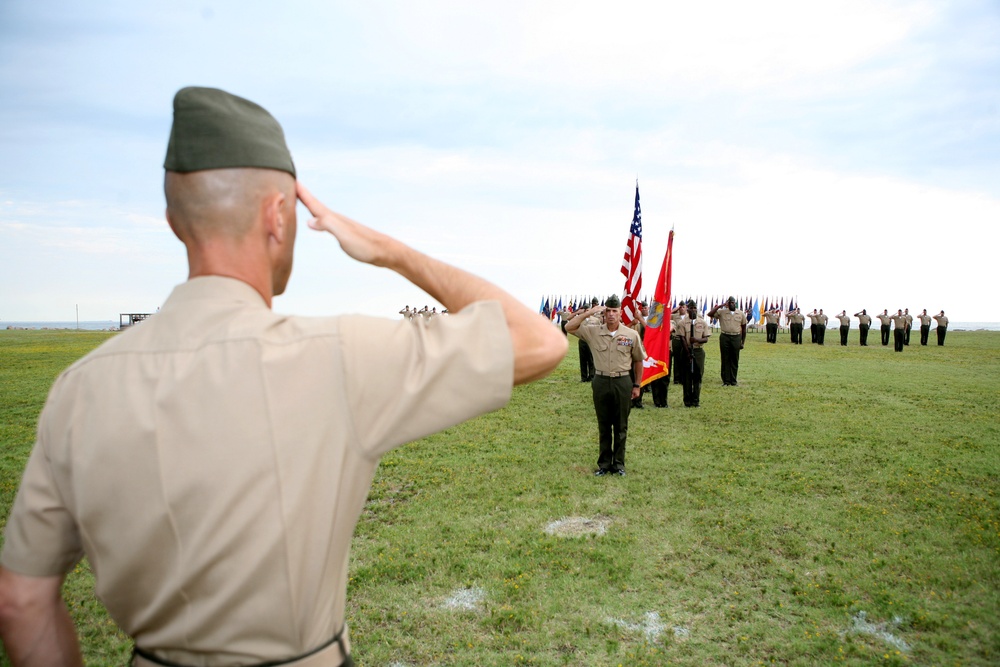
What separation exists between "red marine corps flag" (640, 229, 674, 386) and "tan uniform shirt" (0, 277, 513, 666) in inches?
497

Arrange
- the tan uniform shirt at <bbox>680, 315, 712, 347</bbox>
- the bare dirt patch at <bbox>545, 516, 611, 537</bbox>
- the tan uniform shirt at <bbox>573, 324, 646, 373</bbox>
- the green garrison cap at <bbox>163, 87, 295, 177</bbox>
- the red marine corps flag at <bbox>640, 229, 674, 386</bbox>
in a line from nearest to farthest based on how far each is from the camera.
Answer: the green garrison cap at <bbox>163, 87, 295, 177</bbox>, the bare dirt patch at <bbox>545, 516, 611, 537</bbox>, the tan uniform shirt at <bbox>573, 324, 646, 373</bbox>, the red marine corps flag at <bbox>640, 229, 674, 386</bbox>, the tan uniform shirt at <bbox>680, 315, 712, 347</bbox>

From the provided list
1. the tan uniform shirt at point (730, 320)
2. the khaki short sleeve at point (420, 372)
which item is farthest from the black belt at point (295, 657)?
the tan uniform shirt at point (730, 320)

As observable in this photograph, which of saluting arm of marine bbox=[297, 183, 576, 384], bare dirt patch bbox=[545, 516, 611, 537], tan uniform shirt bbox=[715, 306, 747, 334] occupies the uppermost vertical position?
saluting arm of marine bbox=[297, 183, 576, 384]

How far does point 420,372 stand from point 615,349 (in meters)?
8.54

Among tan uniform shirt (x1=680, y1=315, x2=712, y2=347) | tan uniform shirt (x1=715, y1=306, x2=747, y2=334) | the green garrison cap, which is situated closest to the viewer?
the green garrison cap

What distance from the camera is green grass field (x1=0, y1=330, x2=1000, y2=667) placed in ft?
15.8

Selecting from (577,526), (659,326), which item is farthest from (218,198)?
(659,326)

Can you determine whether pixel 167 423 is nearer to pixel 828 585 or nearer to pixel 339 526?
pixel 339 526

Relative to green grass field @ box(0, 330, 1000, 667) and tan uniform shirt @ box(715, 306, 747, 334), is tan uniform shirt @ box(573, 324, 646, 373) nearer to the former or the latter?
green grass field @ box(0, 330, 1000, 667)

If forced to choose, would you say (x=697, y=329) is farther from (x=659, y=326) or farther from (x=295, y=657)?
(x=295, y=657)

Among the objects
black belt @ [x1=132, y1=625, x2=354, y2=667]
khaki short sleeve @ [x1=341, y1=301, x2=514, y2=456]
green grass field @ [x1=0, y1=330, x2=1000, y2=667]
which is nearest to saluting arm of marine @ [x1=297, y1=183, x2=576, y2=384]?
khaki short sleeve @ [x1=341, y1=301, x2=514, y2=456]

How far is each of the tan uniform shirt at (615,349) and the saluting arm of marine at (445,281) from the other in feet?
27.0

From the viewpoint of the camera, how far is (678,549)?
6551 millimetres

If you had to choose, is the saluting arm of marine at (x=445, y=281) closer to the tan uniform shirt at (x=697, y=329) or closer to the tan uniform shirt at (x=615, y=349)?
the tan uniform shirt at (x=615, y=349)
